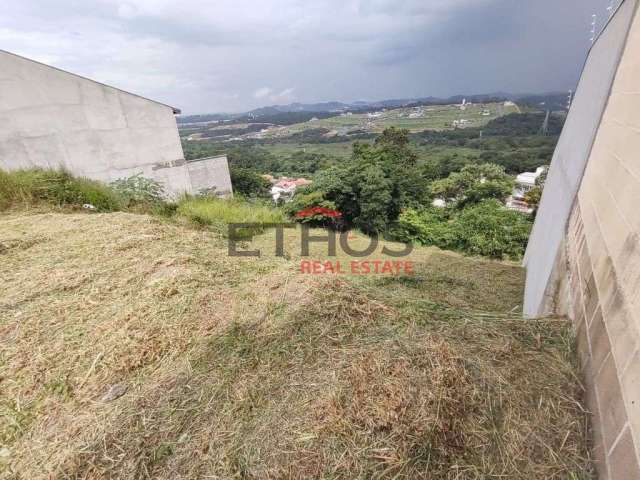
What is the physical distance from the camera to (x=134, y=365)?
5.32ft

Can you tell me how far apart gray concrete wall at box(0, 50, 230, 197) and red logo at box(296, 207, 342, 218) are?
452cm

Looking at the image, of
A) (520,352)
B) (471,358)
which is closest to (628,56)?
(520,352)

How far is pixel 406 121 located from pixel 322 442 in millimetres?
82075

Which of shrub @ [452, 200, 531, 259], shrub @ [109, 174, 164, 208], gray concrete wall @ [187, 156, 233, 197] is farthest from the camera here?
gray concrete wall @ [187, 156, 233, 197]

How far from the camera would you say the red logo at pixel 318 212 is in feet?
38.0

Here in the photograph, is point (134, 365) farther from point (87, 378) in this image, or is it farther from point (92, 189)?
point (92, 189)

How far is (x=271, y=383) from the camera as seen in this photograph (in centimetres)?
148

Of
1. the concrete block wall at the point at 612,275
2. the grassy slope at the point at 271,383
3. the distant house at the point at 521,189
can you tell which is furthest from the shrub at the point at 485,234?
the distant house at the point at 521,189

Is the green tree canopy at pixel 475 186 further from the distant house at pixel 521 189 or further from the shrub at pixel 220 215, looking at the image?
the shrub at pixel 220 215

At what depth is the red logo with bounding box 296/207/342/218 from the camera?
38.0ft

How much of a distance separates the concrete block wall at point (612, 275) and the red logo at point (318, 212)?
31.9 ft

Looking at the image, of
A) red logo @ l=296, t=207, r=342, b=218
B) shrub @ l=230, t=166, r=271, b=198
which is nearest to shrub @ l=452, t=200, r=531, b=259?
red logo @ l=296, t=207, r=342, b=218

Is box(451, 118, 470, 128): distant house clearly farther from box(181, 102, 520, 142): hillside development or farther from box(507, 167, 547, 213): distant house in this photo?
box(507, 167, 547, 213): distant house

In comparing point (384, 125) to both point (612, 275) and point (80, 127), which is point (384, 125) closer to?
point (80, 127)
